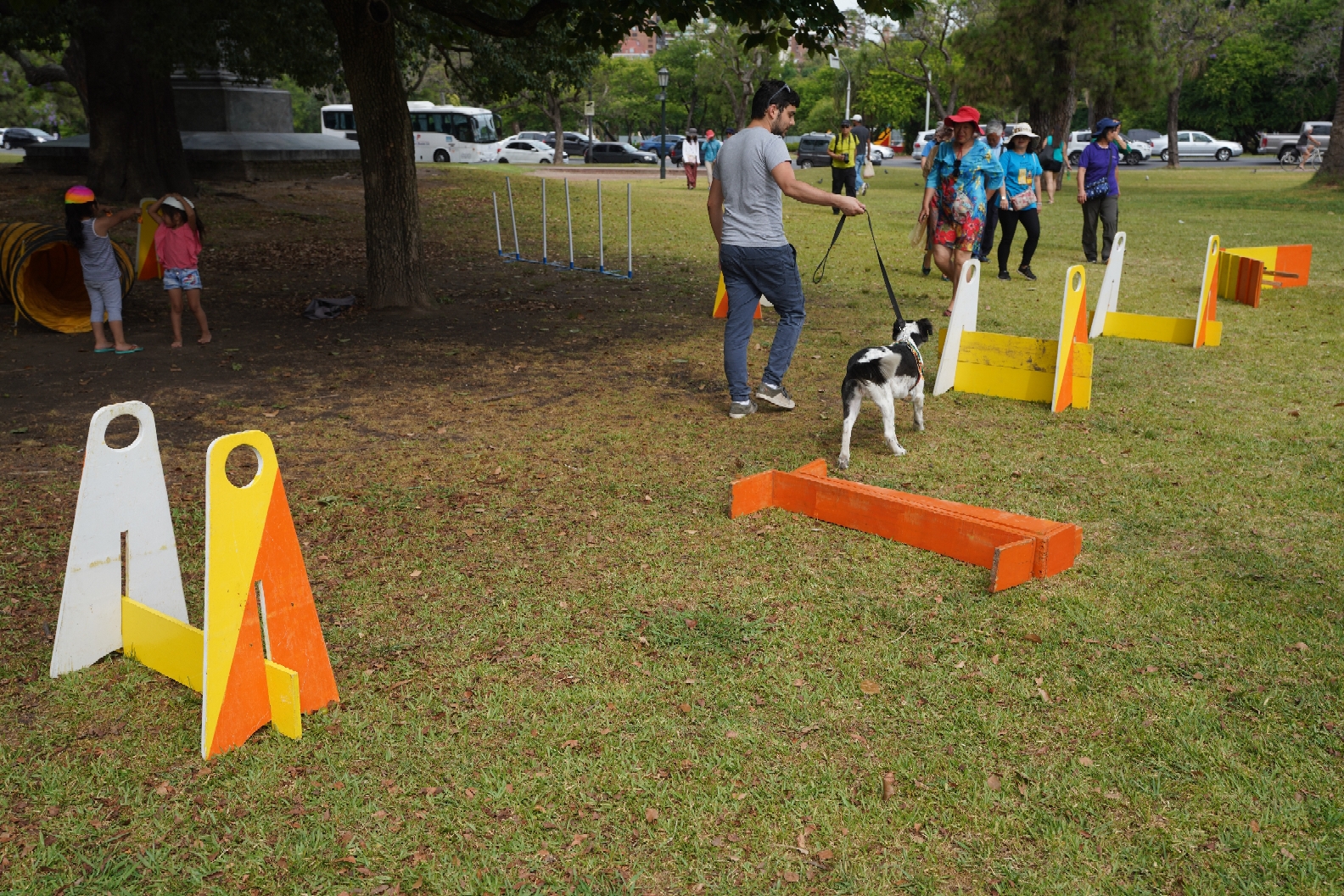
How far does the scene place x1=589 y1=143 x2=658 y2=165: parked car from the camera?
5072 centimetres

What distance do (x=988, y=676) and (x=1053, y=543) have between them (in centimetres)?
98

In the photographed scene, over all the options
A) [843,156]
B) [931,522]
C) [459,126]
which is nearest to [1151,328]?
[931,522]

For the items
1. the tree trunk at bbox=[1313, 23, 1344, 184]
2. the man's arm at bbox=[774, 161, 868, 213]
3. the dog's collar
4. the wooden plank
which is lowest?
the wooden plank

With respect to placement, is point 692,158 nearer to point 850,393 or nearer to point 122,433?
point 122,433

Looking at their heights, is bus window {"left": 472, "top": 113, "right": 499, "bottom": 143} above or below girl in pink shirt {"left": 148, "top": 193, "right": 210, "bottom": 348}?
above

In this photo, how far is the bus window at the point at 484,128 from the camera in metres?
46.4

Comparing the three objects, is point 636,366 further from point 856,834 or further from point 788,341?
point 856,834

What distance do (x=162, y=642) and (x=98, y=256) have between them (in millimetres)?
6322

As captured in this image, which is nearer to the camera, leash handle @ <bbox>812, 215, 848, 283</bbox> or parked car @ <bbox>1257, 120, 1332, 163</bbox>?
leash handle @ <bbox>812, 215, 848, 283</bbox>

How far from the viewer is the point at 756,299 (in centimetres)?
692

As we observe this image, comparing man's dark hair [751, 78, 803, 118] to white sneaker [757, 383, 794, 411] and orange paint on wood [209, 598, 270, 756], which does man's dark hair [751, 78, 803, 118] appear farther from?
orange paint on wood [209, 598, 270, 756]

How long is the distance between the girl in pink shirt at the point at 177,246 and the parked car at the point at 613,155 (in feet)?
141

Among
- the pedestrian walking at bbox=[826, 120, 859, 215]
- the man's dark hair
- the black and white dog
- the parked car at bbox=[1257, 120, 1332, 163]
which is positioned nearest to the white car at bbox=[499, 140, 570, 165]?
the pedestrian walking at bbox=[826, 120, 859, 215]

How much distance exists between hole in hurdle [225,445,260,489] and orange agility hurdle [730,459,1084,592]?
3.01m
